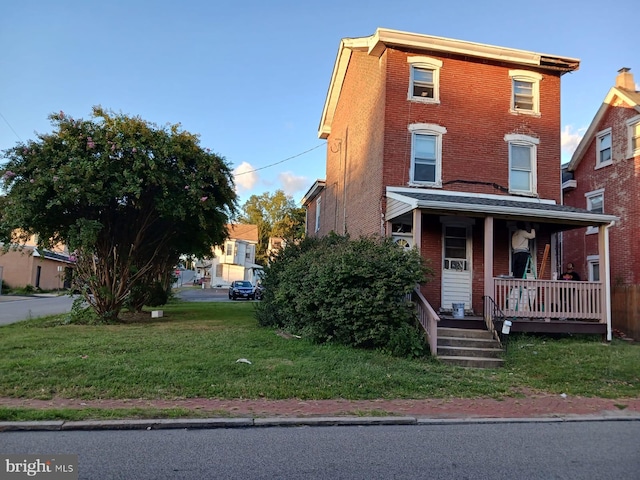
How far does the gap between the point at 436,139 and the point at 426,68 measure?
2.34 metres

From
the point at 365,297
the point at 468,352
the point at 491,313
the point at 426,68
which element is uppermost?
the point at 426,68

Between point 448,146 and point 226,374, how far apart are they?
9.87 meters

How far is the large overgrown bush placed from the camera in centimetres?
989

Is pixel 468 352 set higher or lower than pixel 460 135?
→ lower

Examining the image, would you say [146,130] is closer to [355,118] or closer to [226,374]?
[355,118]

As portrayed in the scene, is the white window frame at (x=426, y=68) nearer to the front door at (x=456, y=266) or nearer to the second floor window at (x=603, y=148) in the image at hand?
the front door at (x=456, y=266)

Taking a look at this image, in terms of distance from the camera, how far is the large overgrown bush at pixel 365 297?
9.89m

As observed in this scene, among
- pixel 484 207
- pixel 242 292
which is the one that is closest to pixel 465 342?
pixel 484 207

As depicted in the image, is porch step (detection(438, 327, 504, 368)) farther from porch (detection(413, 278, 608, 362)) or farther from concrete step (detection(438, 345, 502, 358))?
porch (detection(413, 278, 608, 362))

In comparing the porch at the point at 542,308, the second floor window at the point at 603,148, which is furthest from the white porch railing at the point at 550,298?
the second floor window at the point at 603,148

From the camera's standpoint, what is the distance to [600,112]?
69.5ft

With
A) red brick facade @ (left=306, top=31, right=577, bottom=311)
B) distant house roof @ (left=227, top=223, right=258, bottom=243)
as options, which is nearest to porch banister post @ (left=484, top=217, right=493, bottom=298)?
red brick facade @ (left=306, top=31, right=577, bottom=311)

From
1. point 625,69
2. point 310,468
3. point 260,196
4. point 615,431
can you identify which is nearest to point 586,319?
point 615,431

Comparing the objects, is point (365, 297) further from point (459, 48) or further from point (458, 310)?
point (459, 48)
